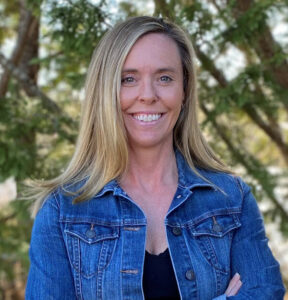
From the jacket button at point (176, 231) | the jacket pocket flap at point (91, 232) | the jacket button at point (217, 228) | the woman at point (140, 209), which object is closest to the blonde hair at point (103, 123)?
the woman at point (140, 209)

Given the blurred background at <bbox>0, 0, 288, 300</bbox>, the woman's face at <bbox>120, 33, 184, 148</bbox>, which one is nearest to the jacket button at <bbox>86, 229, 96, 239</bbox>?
the woman's face at <bbox>120, 33, 184, 148</bbox>

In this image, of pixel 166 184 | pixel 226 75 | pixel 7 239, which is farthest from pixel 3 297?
pixel 166 184

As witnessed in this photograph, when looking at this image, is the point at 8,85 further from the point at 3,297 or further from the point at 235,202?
the point at 3,297

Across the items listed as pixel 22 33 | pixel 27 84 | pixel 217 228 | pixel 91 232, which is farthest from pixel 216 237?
pixel 22 33

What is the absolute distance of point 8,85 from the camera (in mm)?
5035

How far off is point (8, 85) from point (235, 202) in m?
3.07

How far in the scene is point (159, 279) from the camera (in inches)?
90.0

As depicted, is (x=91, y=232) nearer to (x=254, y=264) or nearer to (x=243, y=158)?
(x=254, y=264)

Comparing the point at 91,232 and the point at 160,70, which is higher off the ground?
the point at 160,70

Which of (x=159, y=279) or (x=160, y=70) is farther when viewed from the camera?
(x=160, y=70)

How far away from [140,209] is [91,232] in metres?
0.23

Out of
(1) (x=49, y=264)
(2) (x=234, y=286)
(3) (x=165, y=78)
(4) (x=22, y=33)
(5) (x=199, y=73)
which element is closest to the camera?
(1) (x=49, y=264)

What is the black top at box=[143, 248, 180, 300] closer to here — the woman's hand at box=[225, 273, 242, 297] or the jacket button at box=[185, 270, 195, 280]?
the jacket button at box=[185, 270, 195, 280]

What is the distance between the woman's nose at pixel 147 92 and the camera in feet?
7.92
